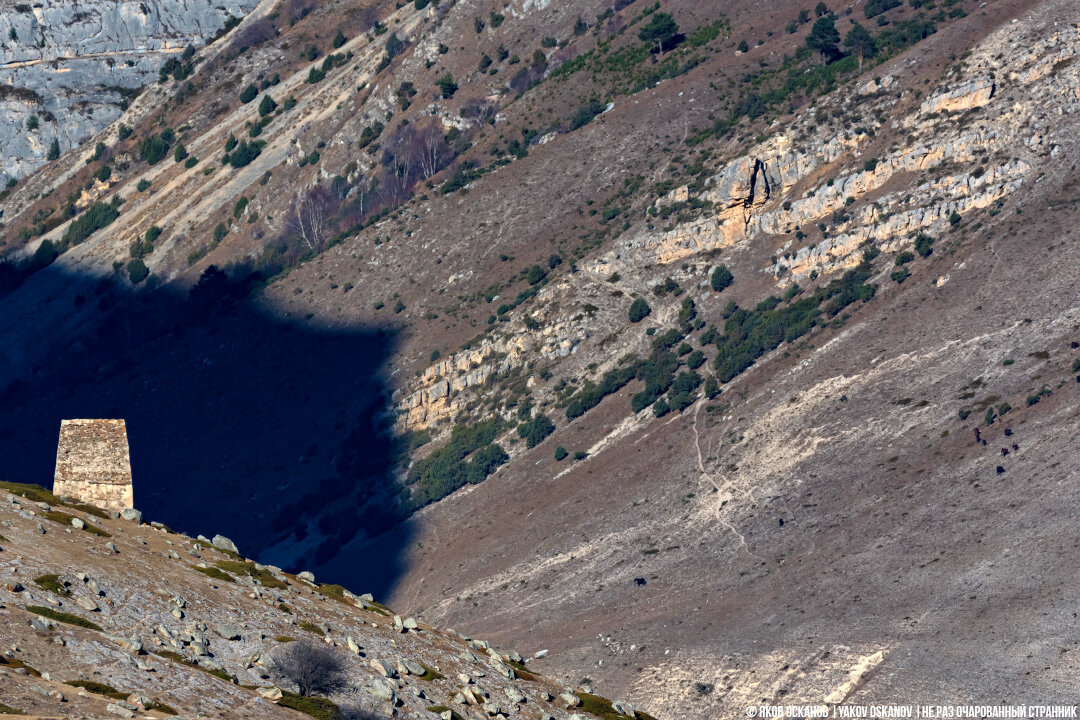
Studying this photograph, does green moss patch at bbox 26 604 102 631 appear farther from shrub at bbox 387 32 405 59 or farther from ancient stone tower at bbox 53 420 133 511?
shrub at bbox 387 32 405 59

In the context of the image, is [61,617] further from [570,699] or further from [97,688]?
[570,699]

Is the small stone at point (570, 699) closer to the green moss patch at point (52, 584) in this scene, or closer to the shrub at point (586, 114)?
the green moss patch at point (52, 584)

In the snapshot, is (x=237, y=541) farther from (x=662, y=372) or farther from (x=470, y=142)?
(x=470, y=142)

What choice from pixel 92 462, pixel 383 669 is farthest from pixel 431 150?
pixel 383 669

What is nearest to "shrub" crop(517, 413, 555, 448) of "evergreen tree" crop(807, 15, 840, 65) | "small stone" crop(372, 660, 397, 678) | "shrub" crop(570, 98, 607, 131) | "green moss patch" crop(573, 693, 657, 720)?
"shrub" crop(570, 98, 607, 131)

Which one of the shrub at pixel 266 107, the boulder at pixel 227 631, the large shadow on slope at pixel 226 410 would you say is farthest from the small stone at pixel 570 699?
the shrub at pixel 266 107
